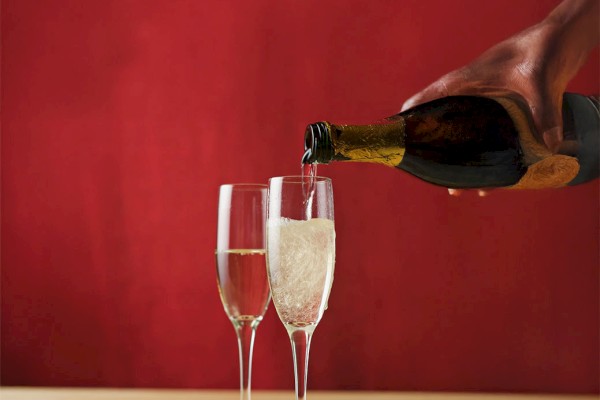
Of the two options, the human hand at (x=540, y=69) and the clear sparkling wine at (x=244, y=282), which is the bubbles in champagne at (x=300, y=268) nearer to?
the clear sparkling wine at (x=244, y=282)

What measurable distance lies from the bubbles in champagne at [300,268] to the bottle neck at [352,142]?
0.32ft

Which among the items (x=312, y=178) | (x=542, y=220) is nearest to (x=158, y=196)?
(x=542, y=220)

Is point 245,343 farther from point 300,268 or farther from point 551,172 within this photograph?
point 551,172

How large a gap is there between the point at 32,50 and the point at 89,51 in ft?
0.61

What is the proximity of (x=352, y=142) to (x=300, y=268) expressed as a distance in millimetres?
179

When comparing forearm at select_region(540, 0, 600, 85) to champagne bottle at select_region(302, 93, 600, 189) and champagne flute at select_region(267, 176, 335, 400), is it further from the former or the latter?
champagne flute at select_region(267, 176, 335, 400)

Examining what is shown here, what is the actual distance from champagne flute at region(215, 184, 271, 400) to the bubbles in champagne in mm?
190

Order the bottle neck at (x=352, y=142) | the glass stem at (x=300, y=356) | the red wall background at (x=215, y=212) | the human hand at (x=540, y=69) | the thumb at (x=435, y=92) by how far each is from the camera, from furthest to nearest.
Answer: the red wall background at (x=215, y=212) → the thumb at (x=435, y=92) → the human hand at (x=540, y=69) → the bottle neck at (x=352, y=142) → the glass stem at (x=300, y=356)

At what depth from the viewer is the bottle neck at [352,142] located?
0.90 m

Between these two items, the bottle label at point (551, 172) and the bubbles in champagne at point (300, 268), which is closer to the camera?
the bubbles in champagne at point (300, 268)

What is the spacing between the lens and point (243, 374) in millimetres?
1017

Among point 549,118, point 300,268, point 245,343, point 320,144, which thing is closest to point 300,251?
point 300,268

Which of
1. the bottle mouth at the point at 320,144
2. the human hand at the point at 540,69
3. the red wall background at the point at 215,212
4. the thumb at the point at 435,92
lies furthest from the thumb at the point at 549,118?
the red wall background at the point at 215,212

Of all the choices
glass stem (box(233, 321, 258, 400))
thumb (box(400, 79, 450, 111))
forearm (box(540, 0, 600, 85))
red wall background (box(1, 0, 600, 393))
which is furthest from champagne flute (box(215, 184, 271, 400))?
red wall background (box(1, 0, 600, 393))
